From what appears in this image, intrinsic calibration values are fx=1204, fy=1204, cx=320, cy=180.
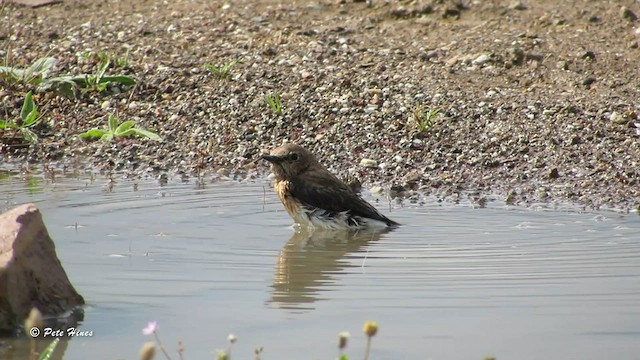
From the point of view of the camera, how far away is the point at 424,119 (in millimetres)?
10680

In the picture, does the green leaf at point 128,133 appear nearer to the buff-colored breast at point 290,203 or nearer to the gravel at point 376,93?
the gravel at point 376,93

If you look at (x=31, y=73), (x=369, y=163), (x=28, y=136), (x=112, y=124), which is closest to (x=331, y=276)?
(x=369, y=163)

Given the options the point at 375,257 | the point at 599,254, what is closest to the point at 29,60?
the point at 375,257

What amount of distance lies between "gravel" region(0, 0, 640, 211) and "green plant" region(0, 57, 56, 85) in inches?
4.3

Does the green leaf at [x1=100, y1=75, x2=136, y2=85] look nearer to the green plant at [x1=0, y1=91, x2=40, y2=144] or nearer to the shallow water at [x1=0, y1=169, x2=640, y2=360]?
the green plant at [x1=0, y1=91, x2=40, y2=144]

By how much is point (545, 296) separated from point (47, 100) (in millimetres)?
6586

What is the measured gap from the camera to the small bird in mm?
9047

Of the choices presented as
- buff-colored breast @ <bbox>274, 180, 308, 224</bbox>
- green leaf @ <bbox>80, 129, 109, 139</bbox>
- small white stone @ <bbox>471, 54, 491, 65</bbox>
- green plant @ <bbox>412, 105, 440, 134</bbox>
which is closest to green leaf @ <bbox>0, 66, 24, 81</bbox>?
green leaf @ <bbox>80, 129, 109, 139</bbox>

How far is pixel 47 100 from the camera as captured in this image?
11.8m

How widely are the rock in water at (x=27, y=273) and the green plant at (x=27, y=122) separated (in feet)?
16.6

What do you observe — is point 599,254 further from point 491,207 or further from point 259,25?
point 259,25

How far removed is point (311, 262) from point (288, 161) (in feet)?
6.04

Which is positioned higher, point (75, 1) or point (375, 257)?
point (75, 1)

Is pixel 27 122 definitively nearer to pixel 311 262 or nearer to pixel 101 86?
pixel 101 86
